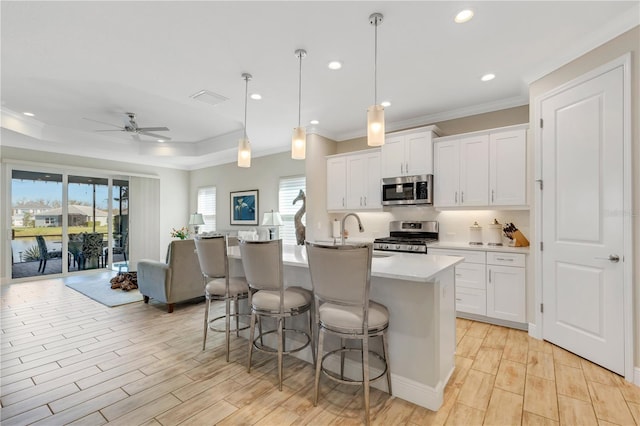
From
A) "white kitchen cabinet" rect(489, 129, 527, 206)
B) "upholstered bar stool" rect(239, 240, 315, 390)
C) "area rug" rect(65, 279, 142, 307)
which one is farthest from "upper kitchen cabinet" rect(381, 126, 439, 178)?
"area rug" rect(65, 279, 142, 307)

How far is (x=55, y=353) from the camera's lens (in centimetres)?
279

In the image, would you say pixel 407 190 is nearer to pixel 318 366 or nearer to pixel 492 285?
pixel 492 285

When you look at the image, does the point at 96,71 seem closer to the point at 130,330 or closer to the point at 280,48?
the point at 280,48

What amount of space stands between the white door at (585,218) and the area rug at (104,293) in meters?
5.58

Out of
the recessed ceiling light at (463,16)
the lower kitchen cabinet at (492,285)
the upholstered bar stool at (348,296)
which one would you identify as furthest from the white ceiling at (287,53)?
the lower kitchen cabinet at (492,285)

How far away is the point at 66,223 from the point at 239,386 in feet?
21.9

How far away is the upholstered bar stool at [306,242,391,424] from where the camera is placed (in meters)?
1.74

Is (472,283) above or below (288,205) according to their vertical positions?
below

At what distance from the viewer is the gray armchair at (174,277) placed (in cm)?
396

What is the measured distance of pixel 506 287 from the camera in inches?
132

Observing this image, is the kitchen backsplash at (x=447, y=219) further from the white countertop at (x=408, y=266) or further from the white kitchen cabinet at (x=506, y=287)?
the white countertop at (x=408, y=266)

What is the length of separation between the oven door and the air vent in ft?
8.72

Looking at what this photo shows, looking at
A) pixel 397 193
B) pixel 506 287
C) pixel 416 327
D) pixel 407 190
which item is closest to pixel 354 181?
pixel 397 193

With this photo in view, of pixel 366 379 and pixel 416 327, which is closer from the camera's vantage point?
pixel 366 379
